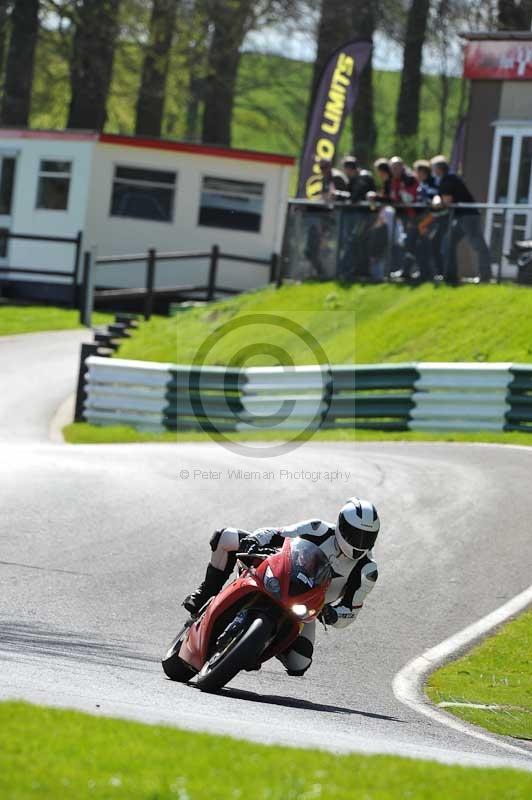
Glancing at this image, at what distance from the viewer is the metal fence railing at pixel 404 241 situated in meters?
22.0

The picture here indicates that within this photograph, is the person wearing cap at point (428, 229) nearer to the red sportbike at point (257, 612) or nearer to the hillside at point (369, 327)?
the hillside at point (369, 327)

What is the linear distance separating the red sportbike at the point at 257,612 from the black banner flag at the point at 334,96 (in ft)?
75.5

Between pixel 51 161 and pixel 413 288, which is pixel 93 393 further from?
pixel 51 161

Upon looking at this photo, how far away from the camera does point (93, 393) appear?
2175 cm

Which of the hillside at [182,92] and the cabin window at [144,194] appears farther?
the hillside at [182,92]

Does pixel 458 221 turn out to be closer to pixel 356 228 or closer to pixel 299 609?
pixel 356 228

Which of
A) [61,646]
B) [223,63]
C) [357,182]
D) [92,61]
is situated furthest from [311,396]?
[223,63]

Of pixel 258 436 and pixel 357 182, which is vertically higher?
pixel 357 182

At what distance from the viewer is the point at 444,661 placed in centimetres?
1020

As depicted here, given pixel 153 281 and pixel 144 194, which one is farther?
pixel 144 194

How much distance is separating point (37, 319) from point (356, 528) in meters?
24.9

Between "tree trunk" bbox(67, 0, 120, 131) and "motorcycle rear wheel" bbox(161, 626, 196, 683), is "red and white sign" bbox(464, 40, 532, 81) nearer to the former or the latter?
"tree trunk" bbox(67, 0, 120, 131)

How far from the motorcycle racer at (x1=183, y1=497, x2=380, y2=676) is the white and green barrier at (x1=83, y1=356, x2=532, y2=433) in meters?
10.1

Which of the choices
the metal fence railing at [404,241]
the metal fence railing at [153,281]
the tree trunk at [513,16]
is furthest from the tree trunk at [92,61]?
the metal fence railing at [404,241]
